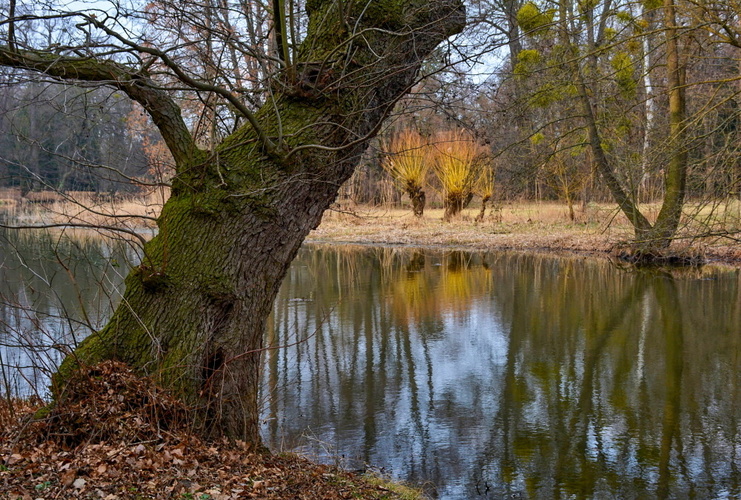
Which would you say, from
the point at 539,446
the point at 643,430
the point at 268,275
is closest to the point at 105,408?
the point at 268,275

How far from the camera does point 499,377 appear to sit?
8.59 m

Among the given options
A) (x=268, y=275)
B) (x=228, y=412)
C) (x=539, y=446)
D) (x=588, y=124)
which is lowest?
(x=539, y=446)

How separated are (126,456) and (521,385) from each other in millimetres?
5367

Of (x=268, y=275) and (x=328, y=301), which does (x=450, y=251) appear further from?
(x=268, y=275)

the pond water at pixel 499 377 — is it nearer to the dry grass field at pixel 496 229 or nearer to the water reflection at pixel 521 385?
the water reflection at pixel 521 385

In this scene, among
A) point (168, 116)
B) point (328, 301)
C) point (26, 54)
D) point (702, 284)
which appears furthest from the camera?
point (702, 284)

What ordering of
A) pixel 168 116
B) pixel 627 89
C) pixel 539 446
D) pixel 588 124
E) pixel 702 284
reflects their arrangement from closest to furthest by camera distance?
pixel 168 116, pixel 539 446, pixel 627 89, pixel 702 284, pixel 588 124

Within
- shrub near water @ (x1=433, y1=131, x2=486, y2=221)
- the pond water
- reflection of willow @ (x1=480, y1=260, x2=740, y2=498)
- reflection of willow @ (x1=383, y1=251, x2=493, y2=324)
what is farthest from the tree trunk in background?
shrub near water @ (x1=433, y1=131, x2=486, y2=221)

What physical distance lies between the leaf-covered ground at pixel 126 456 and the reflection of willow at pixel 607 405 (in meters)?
2.03

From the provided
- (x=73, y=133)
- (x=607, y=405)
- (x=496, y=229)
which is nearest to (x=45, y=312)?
Result: (x=73, y=133)

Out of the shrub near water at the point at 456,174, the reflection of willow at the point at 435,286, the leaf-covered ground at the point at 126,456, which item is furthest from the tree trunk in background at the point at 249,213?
the shrub near water at the point at 456,174

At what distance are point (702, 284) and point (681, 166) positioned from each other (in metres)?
2.69

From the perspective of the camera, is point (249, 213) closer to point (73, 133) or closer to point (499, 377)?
point (73, 133)

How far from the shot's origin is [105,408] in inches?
170
